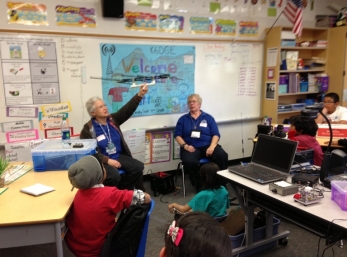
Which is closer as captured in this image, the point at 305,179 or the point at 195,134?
the point at 305,179

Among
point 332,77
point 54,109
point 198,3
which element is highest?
point 198,3

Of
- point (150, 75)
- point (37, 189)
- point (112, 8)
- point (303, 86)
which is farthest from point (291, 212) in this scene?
point (303, 86)

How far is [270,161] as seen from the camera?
2.36 meters

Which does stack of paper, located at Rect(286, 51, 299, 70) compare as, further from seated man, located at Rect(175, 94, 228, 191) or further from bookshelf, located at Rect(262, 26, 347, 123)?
seated man, located at Rect(175, 94, 228, 191)

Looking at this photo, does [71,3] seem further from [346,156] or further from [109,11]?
[346,156]

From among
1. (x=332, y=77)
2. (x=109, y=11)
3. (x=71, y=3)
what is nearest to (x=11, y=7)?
(x=71, y=3)

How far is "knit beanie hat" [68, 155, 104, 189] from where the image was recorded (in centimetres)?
177

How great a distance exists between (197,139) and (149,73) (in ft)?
3.41

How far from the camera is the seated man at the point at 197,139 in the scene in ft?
12.6

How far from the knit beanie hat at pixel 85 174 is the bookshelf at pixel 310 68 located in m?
3.60

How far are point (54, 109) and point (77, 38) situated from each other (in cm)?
84

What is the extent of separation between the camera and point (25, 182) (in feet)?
7.52

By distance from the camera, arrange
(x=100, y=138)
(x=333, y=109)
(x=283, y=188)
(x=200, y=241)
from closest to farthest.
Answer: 1. (x=200, y=241)
2. (x=283, y=188)
3. (x=100, y=138)
4. (x=333, y=109)

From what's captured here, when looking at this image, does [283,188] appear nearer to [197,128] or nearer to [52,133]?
[197,128]
